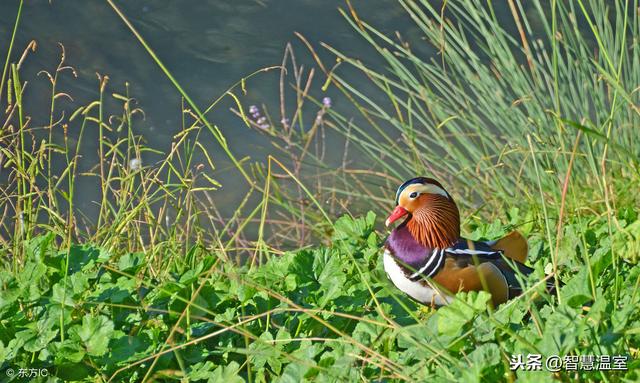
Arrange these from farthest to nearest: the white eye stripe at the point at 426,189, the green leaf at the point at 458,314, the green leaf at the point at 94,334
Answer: the white eye stripe at the point at 426,189
the green leaf at the point at 94,334
the green leaf at the point at 458,314

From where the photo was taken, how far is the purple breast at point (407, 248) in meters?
2.50

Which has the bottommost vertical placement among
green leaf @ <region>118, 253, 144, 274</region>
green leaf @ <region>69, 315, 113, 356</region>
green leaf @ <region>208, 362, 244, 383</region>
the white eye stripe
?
green leaf @ <region>118, 253, 144, 274</region>

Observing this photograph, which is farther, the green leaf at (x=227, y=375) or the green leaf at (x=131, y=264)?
the green leaf at (x=131, y=264)

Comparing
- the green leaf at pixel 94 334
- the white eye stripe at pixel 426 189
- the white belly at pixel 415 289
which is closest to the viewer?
the green leaf at pixel 94 334

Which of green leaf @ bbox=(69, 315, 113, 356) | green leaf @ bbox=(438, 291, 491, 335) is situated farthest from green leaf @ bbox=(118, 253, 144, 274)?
green leaf @ bbox=(438, 291, 491, 335)

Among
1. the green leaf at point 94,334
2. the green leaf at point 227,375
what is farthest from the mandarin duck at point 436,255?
the green leaf at point 94,334

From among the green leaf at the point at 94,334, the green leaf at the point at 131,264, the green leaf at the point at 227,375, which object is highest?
the green leaf at the point at 227,375

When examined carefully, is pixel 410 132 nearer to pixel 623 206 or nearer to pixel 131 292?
pixel 623 206

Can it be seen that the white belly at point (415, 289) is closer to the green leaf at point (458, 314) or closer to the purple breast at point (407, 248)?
the purple breast at point (407, 248)

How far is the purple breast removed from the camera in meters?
2.50

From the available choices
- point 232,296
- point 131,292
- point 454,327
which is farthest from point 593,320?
point 131,292

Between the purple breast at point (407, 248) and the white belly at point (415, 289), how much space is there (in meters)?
0.04

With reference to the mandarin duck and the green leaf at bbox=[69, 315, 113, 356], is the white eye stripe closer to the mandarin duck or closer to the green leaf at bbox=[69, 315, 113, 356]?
the mandarin duck

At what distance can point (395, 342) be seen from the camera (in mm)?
2324
